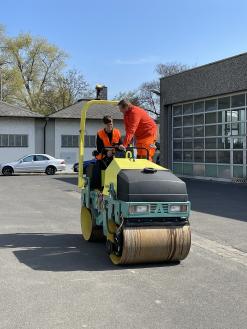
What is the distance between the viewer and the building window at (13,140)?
123 ft

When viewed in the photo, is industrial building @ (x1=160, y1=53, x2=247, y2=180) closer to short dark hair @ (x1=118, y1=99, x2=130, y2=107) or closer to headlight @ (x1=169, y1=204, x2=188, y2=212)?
short dark hair @ (x1=118, y1=99, x2=130, y2=107)

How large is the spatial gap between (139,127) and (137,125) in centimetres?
34

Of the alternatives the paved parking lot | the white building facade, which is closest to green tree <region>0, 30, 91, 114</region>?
the white building facade

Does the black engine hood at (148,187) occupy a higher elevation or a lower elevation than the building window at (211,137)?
lower

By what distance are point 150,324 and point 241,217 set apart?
7562 mm

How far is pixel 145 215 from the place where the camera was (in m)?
6.49

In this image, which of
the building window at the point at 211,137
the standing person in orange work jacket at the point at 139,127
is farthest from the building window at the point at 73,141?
the standing person in orange work jacket at the point at 139,127

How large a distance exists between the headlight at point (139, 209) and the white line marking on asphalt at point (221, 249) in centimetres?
171

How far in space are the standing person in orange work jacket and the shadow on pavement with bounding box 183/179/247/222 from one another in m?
4.30

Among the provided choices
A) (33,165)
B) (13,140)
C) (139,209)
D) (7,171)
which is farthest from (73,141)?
(139,209)

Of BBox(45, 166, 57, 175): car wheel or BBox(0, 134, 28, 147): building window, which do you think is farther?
BBox(0, 134, 28, 147): building window

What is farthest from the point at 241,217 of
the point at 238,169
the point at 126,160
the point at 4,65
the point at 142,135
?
the point at 4,65

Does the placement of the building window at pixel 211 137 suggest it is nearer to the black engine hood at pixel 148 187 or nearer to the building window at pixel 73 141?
the building window at pixel 73 141

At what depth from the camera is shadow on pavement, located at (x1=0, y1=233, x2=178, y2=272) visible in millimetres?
6793
